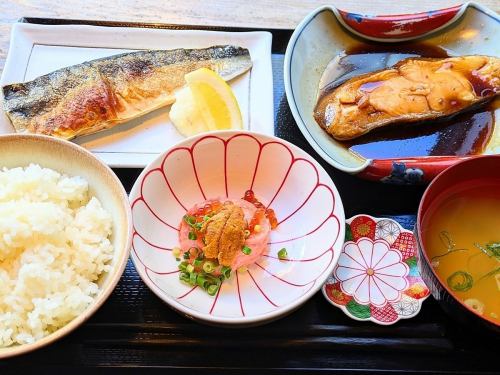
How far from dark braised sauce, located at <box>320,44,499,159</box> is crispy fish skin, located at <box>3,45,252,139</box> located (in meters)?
0.39

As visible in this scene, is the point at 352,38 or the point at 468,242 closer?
the point at 468,242

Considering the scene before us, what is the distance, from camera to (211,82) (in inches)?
74.0

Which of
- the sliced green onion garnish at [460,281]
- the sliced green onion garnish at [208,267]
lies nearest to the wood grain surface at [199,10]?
the sliced green onion garnish at [208,267]

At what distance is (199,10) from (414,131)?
106cm

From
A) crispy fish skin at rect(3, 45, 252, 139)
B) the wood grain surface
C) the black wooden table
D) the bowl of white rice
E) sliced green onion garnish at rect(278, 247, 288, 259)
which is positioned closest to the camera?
the bowl of white rice

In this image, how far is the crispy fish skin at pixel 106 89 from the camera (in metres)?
1.82

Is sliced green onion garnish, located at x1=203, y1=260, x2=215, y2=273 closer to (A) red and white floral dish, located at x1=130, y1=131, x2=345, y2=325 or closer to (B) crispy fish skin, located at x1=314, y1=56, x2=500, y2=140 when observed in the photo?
(A) red and white floral dish, located at x1=130, y1=131, x2=345, y2=325

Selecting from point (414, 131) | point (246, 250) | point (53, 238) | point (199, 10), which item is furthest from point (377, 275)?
point (199, 10)

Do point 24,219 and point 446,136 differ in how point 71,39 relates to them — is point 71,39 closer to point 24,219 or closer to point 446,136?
point 24,219

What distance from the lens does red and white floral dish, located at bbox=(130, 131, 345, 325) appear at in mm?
1442

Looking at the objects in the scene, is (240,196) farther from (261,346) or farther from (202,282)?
(261,346)

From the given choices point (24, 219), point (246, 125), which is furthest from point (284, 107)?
point (24, 219)

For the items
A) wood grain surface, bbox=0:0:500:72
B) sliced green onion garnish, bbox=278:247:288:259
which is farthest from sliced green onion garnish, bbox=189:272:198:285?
wood grain surface, bbox=0:0:500:72

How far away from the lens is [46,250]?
1338 millimetres
